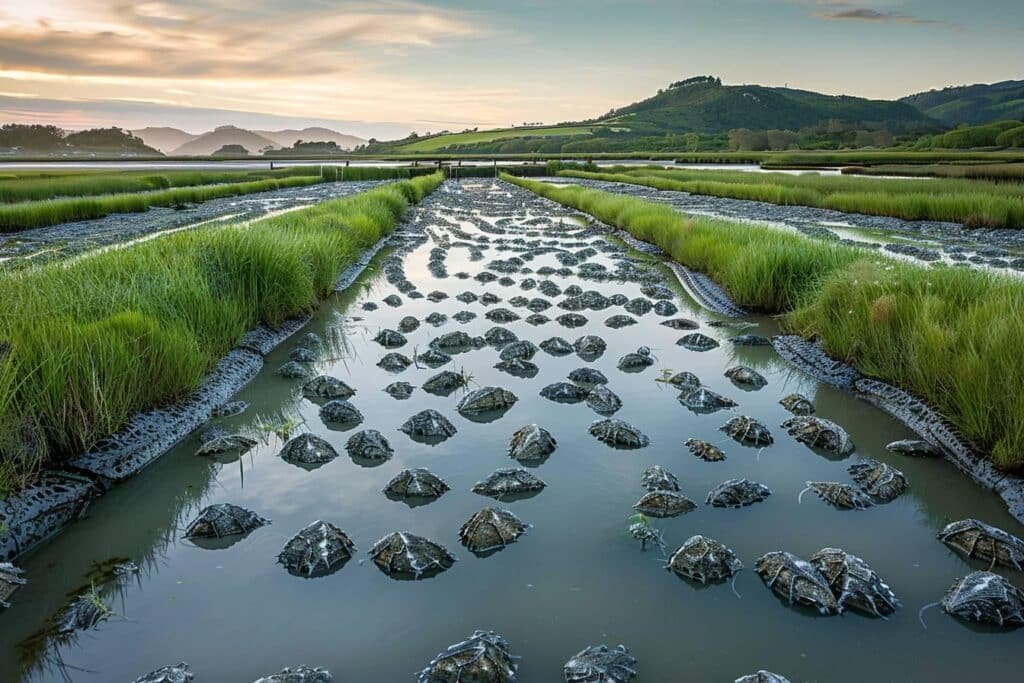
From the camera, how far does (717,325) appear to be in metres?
8.83

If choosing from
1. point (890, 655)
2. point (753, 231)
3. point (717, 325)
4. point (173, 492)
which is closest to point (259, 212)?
point (753, 231)

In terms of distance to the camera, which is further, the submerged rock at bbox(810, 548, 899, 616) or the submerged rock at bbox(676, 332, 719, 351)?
the submerged rock at bbox(676, 332, 719, 351)

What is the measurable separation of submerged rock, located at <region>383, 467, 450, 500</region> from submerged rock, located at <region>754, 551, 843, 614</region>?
1987mm

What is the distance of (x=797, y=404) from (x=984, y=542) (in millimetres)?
2275

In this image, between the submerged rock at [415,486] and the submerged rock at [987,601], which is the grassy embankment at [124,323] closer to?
the submerged rock at [415,486]

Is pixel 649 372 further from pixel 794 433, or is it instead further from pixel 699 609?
pixel 699 609

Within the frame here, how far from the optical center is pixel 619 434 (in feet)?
16.6

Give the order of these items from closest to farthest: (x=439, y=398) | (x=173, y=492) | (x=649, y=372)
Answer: (x=173, y=492) < (x=439, y=398) < (x=649, y=372)

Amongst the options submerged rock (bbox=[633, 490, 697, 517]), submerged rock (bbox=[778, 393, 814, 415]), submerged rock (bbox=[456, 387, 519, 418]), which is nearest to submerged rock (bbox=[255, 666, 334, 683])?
submerged rock (bbox=[633, 490, 697, 517])

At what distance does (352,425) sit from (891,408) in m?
4.57

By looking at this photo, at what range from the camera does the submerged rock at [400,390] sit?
6129mm

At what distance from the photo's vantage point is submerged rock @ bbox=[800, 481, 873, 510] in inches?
164

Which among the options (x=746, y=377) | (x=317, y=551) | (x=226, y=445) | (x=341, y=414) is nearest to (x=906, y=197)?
(x=746, y=377)

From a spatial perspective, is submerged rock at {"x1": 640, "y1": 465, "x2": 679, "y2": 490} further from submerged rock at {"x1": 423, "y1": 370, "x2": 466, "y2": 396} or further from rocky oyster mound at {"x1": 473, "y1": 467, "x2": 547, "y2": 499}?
submerged rock at {"x1": 423, "y1": 370, "x2": 466, "y2": 396}
